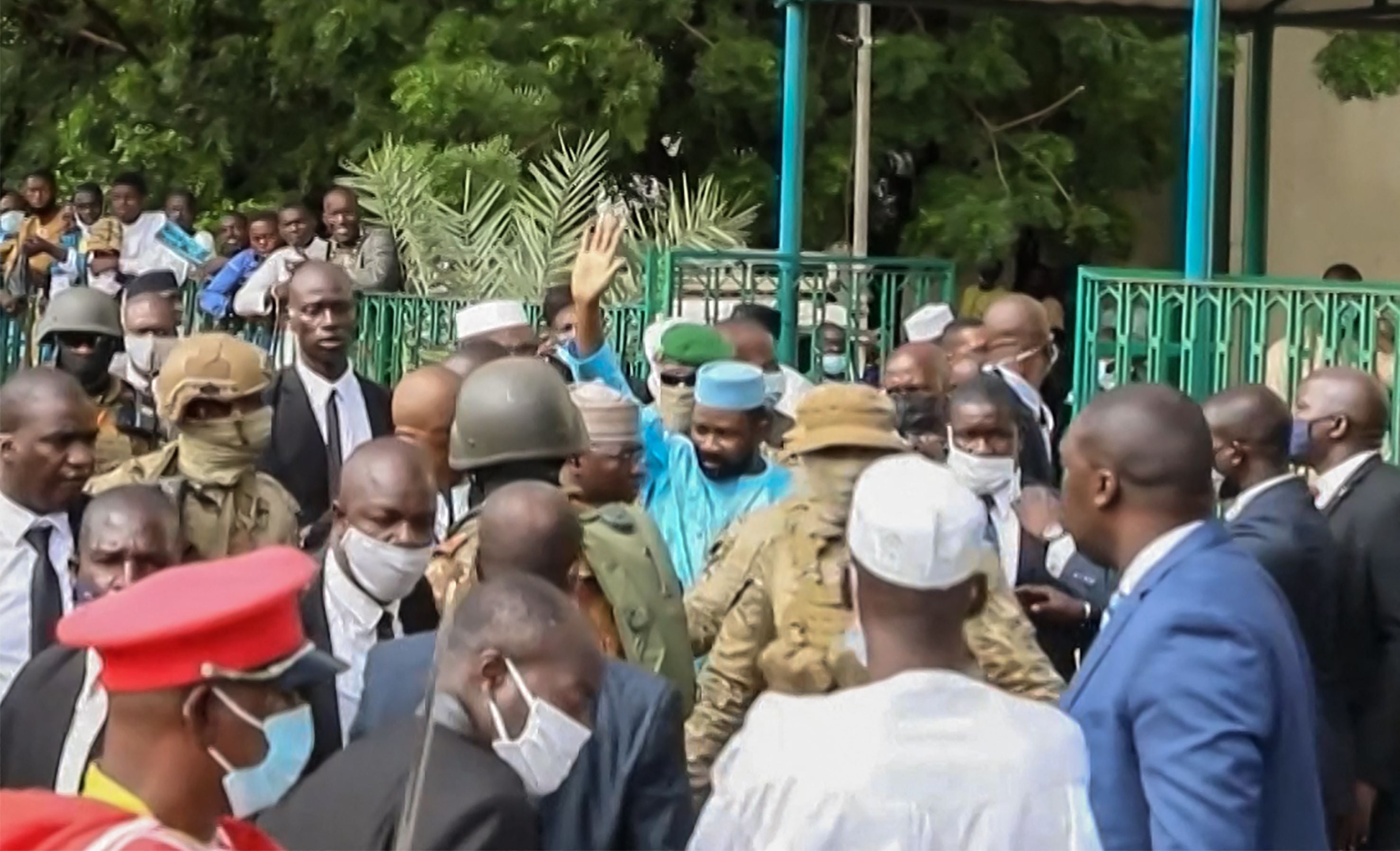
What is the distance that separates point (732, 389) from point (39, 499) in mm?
2051

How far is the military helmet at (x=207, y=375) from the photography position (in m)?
5.98

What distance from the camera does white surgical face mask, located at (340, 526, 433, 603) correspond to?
197 inches

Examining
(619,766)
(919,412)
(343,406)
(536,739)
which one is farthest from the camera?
(919,412)

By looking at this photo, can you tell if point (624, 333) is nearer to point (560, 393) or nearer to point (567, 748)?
point (560, 393)

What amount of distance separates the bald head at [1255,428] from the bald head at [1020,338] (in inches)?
77.6

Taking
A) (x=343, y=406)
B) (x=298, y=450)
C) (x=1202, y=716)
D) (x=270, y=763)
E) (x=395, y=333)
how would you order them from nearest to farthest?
(x=270, y=763) < (x=1202, y=716) < (x=298, y=450) < (x=343, y=406) < (x=395, y=333)

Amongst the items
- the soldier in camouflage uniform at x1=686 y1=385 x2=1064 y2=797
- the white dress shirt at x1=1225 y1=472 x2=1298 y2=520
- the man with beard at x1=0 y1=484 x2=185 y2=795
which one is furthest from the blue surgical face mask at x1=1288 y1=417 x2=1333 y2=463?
the man with beard at x1=0 y1=484 x2=185 y2=795

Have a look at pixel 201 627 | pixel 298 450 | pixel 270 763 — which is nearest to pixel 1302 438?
pixel 298 450

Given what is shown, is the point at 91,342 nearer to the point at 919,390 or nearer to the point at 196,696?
the point at 919,390

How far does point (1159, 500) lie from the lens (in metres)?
4.07

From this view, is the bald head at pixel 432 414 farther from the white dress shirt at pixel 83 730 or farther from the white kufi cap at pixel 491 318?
the white kufi cap at pixel 491 318

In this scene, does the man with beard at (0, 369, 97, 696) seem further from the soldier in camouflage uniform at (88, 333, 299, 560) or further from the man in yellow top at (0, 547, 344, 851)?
the man in yellow top at (0, 547, 344, 851)

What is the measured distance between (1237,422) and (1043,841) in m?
3.08

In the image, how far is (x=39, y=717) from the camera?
432 centimetres
